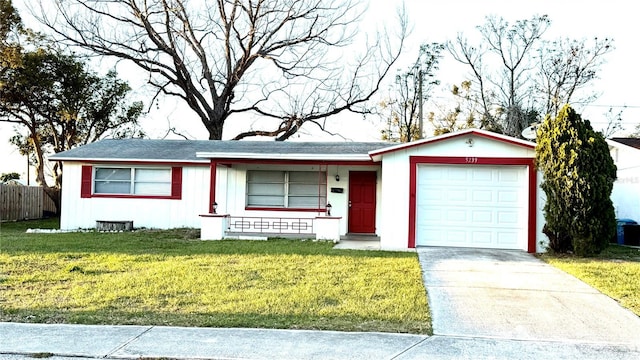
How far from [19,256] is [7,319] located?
5203 mm

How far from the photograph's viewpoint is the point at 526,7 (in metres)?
27.6

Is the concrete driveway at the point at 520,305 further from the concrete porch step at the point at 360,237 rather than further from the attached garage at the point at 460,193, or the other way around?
the concrete porch step at the point at 360,237

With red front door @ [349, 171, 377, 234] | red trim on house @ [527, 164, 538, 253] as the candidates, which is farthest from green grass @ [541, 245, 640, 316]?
red front door @ [349, 171, 377, 234]

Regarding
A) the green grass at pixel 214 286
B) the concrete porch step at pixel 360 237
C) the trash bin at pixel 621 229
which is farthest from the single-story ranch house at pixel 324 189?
the trash bin at pixel 621 229

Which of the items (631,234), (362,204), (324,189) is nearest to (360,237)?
(362,204)

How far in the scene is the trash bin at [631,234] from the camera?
1486 centimetres

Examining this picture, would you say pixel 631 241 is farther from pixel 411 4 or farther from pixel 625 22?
pixel 411 4

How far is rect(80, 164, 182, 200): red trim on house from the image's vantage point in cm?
1692

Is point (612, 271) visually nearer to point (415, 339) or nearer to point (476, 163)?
point (476, 163)

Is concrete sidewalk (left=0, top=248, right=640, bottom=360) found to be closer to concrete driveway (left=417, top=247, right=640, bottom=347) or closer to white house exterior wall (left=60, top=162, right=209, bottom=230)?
concrete driveway (left=417, top=247, right=640, bottom=347)

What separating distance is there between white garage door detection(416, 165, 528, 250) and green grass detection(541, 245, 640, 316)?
1.36 metres

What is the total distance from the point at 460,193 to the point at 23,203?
18637 mm

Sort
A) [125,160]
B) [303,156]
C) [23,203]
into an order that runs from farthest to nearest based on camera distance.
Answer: [23,203] → [125,160] → [303,156]

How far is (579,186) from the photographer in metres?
10.9
